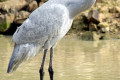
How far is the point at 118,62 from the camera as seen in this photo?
9398 mm

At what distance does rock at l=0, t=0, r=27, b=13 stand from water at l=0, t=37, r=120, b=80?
5.85 metres

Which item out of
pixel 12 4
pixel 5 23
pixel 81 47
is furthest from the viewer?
pixel 12 4

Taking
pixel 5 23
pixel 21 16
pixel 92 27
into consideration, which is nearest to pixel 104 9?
pixel 92 27

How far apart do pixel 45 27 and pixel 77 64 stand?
3.35 meters

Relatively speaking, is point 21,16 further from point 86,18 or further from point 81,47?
point 81,47

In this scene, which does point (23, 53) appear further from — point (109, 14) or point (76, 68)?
point (109, 14)

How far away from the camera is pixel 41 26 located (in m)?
5.96

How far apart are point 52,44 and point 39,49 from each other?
0.70 feet

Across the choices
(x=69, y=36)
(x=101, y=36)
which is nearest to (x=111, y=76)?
(x=101, y=36)

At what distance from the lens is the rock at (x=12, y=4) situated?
1833cm

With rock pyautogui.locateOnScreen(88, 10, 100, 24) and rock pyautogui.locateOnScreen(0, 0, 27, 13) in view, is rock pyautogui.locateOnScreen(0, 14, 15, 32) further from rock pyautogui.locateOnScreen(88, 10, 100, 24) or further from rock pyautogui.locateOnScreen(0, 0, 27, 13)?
rock pyautogui.locateOnScreen(88, 10, 100, 24)

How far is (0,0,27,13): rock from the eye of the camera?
1833 centimetres

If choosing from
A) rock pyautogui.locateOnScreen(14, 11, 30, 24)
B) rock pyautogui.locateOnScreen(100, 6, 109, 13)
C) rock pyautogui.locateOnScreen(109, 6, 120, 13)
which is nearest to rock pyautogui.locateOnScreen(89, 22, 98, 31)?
rock pyautogui.locateOnScreen(100, 6, 109, 13)

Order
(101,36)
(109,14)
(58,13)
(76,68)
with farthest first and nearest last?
(109,14) < (101,36) < (76,68) < (58,13)
